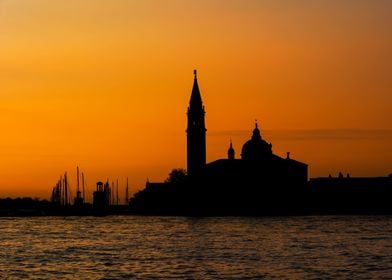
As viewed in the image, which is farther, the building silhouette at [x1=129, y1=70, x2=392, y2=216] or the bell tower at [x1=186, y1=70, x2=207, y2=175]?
the building silhouette at [x1=129, y1=70, x2=392, y2=216]

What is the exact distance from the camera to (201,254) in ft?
178

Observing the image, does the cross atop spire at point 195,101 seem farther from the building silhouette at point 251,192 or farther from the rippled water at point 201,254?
the rippled water at point 201,254

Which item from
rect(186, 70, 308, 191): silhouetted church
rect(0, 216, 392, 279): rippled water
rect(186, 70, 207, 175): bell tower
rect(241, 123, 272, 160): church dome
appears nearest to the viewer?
rect(0, 216, 392, 279): rippled water

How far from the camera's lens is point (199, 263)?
48938 mm

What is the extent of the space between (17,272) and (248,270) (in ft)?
31.1

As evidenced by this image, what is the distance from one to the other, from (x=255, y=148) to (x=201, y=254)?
80.3 meters

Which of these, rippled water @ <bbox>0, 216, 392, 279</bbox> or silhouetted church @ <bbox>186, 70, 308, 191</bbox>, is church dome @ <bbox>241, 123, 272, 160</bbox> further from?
rippled water @ <bbox>0, 216, 392, 279</bbox>

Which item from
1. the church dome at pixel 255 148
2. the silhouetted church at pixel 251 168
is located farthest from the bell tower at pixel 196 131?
the church dome at pixel 255 148

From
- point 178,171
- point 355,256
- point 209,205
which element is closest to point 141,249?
point 355,256

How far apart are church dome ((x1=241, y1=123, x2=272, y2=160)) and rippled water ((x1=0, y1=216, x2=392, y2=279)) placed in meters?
54.4

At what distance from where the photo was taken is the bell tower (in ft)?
409

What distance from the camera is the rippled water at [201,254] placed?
146ft

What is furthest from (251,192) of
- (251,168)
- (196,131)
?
(196,131)

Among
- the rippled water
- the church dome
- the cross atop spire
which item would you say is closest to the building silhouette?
the church dome
